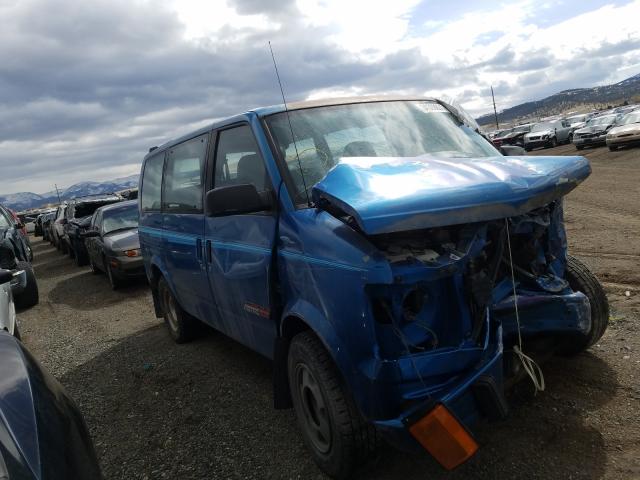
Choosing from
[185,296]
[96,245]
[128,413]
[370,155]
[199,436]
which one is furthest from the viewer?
[96,245]

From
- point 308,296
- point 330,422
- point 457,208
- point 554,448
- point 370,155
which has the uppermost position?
point 370,155

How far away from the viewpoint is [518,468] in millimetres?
2676

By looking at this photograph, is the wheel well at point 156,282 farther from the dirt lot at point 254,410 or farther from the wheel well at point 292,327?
the wheel well at point 292,327

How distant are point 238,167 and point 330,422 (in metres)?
1.80

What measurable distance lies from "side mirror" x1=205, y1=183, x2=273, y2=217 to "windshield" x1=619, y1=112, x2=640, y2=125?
23580 mm

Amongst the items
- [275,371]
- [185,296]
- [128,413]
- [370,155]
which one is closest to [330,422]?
[275,371]

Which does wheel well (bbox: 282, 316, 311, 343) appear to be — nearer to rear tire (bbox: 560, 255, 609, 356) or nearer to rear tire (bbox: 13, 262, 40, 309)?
rear tire (bbox: 560, 255, 609, 356)

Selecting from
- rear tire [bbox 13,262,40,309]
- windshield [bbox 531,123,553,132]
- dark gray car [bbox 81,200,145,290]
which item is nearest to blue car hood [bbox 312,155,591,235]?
dark gray car [bbox 81,200,145,290]

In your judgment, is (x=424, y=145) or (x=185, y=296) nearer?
(x=424, y=145)

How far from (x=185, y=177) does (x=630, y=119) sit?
23657 mm

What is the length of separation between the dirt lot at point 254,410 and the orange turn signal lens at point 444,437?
1.87ft

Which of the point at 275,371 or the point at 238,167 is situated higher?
the point at 238,167

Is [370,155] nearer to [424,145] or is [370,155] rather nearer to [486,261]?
[424,145]

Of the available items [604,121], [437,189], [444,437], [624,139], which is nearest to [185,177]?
[437,189]
